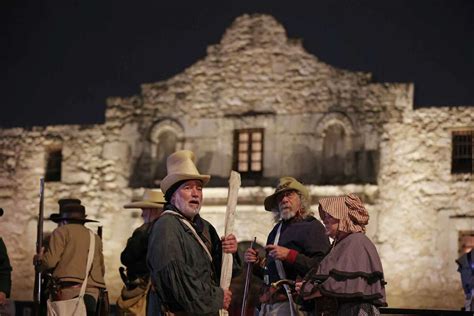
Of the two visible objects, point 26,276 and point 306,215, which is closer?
point 306,215

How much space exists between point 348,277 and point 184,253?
1.15 m

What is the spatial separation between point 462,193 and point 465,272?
4.32 metres

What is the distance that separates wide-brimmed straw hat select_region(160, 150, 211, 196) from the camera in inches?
189

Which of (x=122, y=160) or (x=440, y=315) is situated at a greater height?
(x=122, y=160)

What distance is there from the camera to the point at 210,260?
4.75 metres

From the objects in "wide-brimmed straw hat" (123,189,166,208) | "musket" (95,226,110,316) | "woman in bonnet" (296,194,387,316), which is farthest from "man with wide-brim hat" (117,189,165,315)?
"woman in bonnet" (296,194,387,316)

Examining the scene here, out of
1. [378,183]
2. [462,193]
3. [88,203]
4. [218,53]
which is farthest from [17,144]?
[462,193]

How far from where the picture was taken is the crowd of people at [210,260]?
4492 millimetres

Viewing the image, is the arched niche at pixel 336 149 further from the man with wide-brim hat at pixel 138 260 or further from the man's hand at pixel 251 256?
the man's hand at pixel 251 256

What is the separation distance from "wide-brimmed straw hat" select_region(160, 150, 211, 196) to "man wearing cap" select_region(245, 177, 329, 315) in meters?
1.34

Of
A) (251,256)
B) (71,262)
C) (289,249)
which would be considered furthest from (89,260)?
(289,249)

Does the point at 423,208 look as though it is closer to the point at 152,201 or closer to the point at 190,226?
the point at 152,201

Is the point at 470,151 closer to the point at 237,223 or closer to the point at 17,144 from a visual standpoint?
the point at 237,223

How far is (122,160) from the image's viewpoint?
51.0 ft
